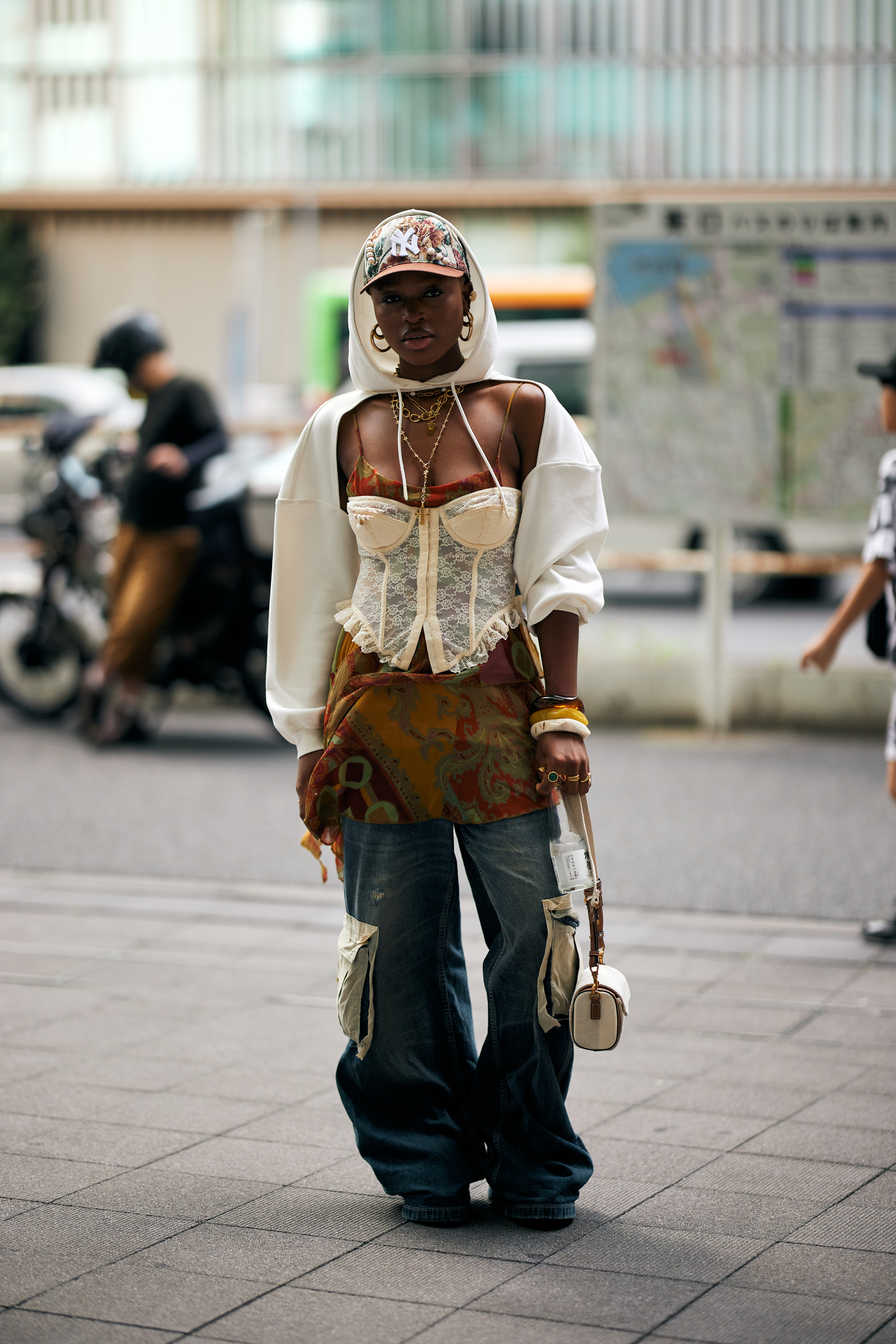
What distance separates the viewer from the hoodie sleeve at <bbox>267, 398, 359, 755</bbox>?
3.51 m

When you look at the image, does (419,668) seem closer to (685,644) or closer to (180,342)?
(685,644)

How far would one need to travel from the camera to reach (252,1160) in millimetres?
3797

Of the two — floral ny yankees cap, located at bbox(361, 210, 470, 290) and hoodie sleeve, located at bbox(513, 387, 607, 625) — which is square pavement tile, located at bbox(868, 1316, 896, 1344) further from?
floral ny yankees cap, located at bbox(361, 210, 470, 290)

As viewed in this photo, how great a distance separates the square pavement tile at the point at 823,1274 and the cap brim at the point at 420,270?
6.06 ft

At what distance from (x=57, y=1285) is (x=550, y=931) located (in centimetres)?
105

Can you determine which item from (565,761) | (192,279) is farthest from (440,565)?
(192,279)

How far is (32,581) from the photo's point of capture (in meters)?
10.1

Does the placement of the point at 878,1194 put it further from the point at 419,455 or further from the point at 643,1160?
the point at 419,455

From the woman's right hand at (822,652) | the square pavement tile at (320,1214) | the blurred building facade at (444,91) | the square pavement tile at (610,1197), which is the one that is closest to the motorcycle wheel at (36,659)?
the woman's right hand at (822,652)

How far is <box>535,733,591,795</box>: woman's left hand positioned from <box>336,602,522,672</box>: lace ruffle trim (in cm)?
19

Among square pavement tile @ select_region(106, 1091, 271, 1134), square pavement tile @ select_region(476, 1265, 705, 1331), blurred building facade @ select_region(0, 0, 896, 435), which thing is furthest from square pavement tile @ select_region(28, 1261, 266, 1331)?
blurred building facade @ select_region(0, 0, 896, 435)

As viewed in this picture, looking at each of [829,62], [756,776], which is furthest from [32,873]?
[829,62]

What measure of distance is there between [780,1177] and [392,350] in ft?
5.95

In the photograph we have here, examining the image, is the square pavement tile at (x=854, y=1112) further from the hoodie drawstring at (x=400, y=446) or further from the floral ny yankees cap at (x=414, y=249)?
the floral ny yankees cap at (x=414, y=249)
